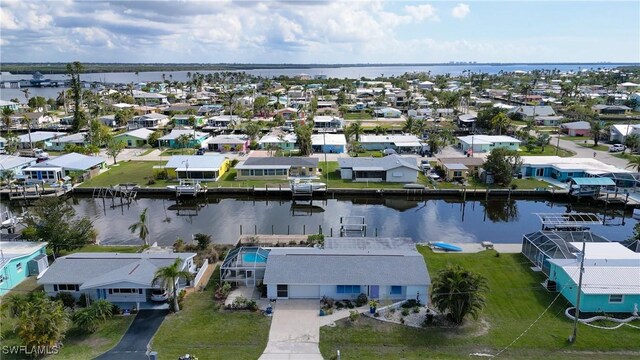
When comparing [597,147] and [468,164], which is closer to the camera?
[468,164]

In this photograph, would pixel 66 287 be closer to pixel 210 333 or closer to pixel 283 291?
pixel 210 333

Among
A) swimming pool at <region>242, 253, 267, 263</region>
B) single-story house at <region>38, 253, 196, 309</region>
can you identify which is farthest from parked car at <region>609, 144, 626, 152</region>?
single-story house at <region>38, 253, 196, 309</region>

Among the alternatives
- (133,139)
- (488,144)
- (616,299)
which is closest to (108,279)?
(616,299)

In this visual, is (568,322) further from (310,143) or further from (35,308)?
(310,143)

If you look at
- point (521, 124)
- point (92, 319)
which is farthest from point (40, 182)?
point (521, 124)

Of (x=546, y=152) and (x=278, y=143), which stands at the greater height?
(x=278, y=143)

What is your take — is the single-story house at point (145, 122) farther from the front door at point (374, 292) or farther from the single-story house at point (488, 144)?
the front door at point (374, 292)
